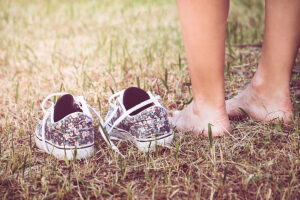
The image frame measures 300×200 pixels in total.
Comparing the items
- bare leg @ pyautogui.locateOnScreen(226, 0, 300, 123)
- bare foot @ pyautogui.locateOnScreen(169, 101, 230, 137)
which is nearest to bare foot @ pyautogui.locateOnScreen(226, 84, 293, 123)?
bare leg @ pyautogui.locateOnScreen(226, 0, 300, 123)

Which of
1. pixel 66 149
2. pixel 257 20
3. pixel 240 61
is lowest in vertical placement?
pixel 66 149

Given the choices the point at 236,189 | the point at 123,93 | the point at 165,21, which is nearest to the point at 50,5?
the point at 165,21

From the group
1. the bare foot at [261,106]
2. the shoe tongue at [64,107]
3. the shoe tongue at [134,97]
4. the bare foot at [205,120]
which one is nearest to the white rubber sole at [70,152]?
the shoe tongue at [64,107]

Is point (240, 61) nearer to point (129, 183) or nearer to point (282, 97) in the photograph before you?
point (282, 97)

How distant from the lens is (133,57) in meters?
2.82

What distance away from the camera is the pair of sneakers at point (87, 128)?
1429 mm

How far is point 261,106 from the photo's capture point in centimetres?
168

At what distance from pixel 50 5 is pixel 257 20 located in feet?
10.0

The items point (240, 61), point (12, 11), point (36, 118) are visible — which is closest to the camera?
point (36, 118)

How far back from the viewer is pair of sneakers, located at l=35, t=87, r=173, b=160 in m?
1.43

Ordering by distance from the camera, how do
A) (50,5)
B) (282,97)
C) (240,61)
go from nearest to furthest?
(282,97) < (240,61) < (50,5)

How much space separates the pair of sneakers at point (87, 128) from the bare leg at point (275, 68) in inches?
19.0

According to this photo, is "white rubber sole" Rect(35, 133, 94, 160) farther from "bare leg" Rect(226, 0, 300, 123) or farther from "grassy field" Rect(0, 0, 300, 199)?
"bare leg" Rect(226, 0, 300, 123)

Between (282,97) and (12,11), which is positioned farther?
(12,11)
